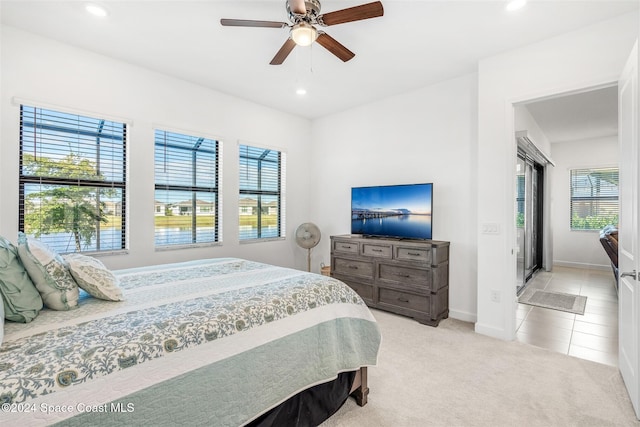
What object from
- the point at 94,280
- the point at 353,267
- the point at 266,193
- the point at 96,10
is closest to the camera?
the point at 94,280

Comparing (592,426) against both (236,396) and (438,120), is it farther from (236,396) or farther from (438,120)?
(438,120)

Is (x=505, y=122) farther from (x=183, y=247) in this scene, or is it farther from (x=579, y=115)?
(x=183, y=247)

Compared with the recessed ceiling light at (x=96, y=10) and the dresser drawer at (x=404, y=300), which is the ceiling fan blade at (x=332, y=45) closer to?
the recessed ceiling light at (x=96, y=10)

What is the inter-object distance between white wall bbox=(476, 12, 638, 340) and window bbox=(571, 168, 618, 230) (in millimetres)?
5039

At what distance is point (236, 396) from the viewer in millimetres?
1296

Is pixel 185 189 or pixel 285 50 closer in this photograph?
pixel 285 50

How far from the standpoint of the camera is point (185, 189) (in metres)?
3.70

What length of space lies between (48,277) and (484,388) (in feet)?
8.86

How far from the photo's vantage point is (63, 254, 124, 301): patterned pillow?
1538mm

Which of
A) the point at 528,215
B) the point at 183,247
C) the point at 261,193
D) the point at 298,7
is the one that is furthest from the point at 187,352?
the point at 528,215

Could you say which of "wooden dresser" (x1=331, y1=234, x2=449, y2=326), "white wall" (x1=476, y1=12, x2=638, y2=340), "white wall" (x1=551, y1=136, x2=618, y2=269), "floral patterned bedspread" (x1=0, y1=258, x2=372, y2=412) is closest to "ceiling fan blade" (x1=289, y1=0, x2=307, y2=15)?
"floral patterned bedspread" (x1=0, y1=258, x2=372, y2=412)

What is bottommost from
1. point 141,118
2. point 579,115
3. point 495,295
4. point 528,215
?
point 495,295

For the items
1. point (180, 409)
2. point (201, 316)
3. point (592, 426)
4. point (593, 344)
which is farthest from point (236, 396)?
point (593, 344)

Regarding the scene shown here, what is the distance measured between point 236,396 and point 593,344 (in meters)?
3.33
